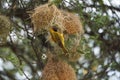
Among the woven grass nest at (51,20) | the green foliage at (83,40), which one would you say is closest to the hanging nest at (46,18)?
the woven grass nest at (51,20)

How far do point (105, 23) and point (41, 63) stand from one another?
74 centimetres

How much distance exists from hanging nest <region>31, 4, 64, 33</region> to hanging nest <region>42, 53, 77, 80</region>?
Answer: 0.86 ft

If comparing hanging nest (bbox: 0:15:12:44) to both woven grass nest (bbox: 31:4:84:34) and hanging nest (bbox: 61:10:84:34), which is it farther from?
hanging nest (bbox: 61:10:84:34)

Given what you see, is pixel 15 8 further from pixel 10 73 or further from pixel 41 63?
pixel 10 73

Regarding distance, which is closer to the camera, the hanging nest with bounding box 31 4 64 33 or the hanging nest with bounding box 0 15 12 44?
the hanging nest with bounding box 31 4 64 33

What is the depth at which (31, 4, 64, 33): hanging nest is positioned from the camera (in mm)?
2617

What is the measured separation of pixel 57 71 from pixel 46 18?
41 centimetres

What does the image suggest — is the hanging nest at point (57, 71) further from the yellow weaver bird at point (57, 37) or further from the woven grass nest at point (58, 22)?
the yellow weaver bird at point (57, 37)

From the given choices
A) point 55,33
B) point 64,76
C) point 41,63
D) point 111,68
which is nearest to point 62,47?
point 55,33

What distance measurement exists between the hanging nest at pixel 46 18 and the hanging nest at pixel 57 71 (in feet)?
0.86

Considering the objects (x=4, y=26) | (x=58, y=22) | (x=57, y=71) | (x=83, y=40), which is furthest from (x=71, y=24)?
(x=83, y=40)

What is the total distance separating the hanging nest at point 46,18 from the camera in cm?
262

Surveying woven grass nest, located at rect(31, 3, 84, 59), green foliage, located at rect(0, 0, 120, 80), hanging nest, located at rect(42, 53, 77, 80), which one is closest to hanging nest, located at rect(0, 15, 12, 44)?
green foliage, located at rect(0, 0, 120, 80)

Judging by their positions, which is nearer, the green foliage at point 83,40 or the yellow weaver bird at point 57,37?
the yellow weaver bird at point 57,37
